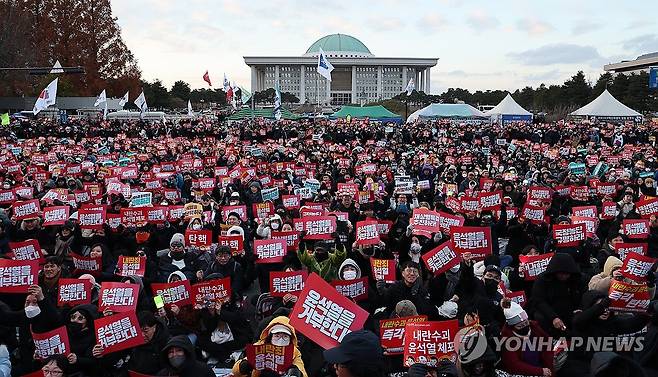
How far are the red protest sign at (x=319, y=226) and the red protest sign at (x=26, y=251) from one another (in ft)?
9.53

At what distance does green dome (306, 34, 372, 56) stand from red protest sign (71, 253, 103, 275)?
12114cm

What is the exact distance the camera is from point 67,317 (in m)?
4.41

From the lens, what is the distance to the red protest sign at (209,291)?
4938 mm

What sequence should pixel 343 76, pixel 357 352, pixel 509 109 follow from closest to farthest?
pixel 357 352
pixel 509 109
pixel 343 76

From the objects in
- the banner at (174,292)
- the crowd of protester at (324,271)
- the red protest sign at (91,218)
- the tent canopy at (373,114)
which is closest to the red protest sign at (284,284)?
the crowd of protester at (324,271)

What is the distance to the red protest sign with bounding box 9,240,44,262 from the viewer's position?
237 inches

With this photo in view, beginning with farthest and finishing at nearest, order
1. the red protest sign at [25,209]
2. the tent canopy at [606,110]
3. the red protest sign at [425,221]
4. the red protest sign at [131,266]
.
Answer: the tent canopy at [606,110] < the red protest sign at [25,209] < the red protest sign at [425,221] < the red protest sign at [131,266]

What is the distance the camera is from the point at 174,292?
16.4ft

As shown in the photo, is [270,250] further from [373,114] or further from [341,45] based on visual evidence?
[341,45]

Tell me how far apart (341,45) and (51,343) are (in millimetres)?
126012

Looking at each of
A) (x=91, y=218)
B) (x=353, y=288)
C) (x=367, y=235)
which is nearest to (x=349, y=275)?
(x=353, y=288)

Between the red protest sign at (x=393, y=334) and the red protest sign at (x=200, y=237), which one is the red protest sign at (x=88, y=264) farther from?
the red protest sign at (x=393, y=334)

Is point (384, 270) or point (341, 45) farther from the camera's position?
point (341, 45)

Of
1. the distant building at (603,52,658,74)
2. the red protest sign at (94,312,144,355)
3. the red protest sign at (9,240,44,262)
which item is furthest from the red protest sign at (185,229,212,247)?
the distant building at (603,52,658,74)
